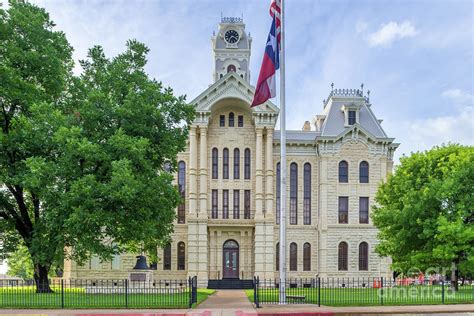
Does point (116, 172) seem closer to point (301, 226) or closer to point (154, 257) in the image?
point (154, 257)

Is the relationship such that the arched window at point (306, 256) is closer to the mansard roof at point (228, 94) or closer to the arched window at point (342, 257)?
the arched window at point (342, 257)

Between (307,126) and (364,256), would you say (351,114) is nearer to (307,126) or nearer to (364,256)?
(307,126)

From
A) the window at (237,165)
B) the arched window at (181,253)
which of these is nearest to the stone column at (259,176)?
the window at (237,165)

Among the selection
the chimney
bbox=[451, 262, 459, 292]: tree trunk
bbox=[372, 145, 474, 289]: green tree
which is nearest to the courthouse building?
the chimney

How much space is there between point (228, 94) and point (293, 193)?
10.6 meters

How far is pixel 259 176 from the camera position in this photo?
44.7 m

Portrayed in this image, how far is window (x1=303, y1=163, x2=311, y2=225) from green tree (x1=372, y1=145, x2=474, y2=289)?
41.2 ft

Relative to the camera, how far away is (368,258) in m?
45.8

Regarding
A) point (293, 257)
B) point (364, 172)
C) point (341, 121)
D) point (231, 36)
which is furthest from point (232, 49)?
point (293, 257)

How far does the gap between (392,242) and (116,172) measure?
18.7 metres

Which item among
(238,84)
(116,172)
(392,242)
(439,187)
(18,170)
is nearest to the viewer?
(116,172)

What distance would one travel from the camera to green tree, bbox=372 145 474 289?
2925 cm

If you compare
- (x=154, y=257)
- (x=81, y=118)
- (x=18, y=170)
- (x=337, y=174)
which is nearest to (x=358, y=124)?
(x=337, y=174)

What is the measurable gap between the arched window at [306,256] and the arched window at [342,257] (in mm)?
2542
